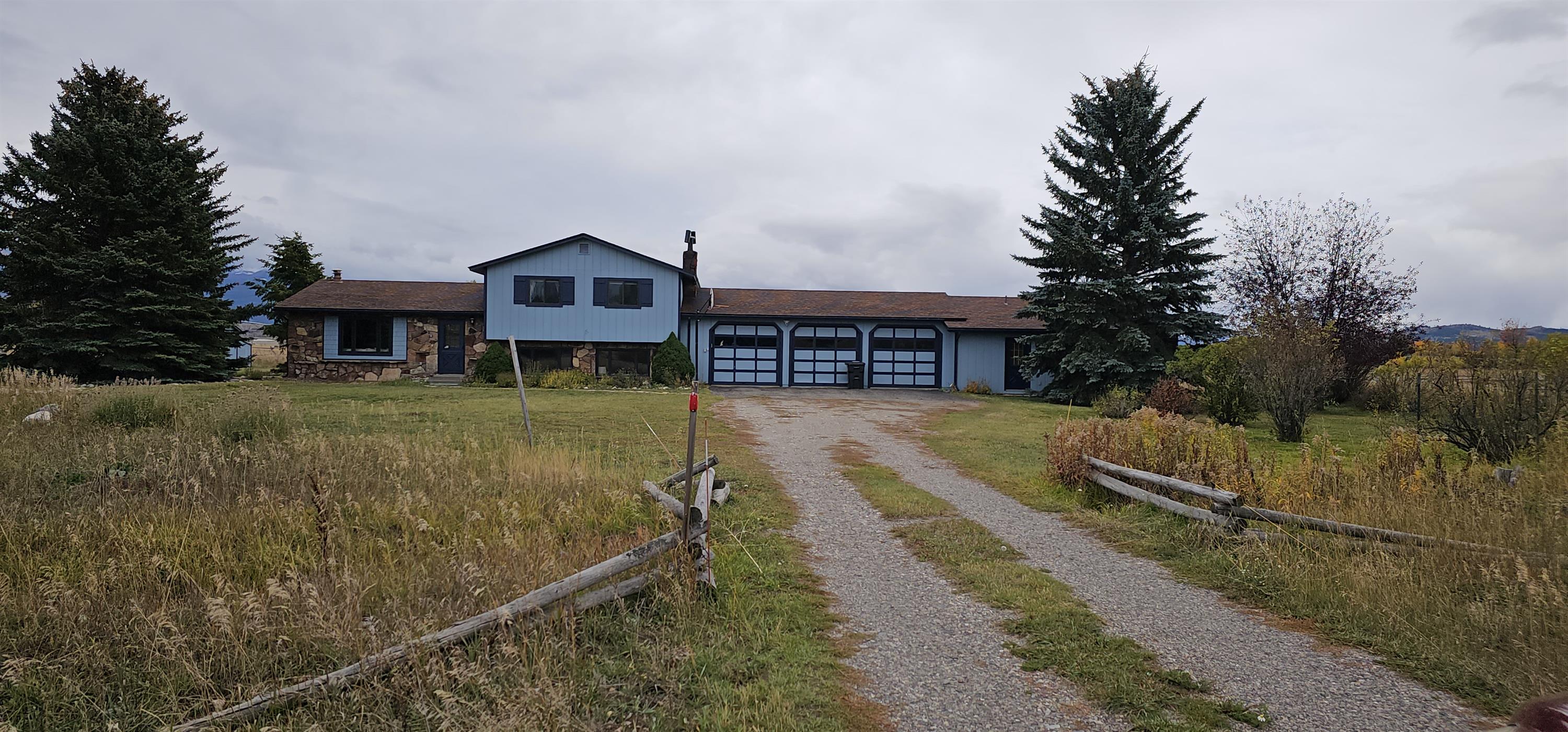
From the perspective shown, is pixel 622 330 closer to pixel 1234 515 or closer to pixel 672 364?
pixel 672 364

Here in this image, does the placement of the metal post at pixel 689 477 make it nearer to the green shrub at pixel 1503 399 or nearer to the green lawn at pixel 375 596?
the green lawn at pixel 375 596

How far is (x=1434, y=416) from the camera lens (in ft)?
37.7

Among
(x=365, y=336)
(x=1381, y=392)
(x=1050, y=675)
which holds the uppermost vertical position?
(x=365, y=336)

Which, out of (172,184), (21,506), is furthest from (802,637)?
(172,184)

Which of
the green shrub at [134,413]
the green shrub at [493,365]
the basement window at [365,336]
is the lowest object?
the green shrub at [134,413]

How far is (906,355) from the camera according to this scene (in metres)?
30.3

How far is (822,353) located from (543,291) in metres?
10.7

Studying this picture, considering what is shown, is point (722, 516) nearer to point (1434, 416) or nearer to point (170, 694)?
point (170, 694)

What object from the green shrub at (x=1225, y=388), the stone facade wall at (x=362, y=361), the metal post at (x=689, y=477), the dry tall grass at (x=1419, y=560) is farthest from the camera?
the stone facade wall at (x=362, y=361)

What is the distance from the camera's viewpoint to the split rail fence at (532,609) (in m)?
3.48

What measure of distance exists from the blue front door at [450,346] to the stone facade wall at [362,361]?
16cm

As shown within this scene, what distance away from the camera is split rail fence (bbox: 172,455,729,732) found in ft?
11.4

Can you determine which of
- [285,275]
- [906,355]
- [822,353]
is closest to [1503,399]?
[906,355]

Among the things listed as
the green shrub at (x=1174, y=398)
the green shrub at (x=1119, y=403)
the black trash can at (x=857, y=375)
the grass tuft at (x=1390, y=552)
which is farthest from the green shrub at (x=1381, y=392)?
the black trash can at (x=857, y=375)
